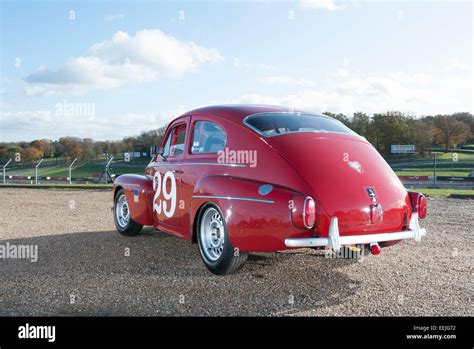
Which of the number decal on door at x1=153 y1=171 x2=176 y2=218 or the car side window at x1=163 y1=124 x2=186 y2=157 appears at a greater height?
the car side window at x1=163 y1=124 x2=186 y2=157

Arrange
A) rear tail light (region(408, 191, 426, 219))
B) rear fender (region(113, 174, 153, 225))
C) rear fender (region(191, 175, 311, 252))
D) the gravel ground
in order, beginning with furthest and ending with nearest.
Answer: rear fender (region(113, 174, 153, 225)) → rear tail light (region(408, 191, 426, 219)) → rear fender (region(191, 175, 311, 252)) → the gravel ground

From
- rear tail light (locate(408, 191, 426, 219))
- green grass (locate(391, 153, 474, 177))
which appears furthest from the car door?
green grass (locate(391, 153, 474, 177))

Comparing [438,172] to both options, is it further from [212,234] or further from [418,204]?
[212,234]

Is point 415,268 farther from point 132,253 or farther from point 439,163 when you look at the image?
point 439,163

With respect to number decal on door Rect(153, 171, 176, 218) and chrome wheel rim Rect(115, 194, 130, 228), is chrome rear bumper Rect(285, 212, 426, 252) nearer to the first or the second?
number decal on door Rect(153, 171, 176, 218)

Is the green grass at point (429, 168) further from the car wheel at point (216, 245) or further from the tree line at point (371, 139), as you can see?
the car wheel at point (216, 245)

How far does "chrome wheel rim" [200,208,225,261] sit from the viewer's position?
5164 millimetres

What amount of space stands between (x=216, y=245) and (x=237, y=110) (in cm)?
169

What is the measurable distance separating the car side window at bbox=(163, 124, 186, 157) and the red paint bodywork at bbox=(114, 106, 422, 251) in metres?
0.76

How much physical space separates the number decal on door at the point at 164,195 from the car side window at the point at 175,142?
334 millimetres

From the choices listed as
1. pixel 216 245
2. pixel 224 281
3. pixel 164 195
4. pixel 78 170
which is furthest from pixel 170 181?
pixel 78 170

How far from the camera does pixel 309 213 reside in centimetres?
429

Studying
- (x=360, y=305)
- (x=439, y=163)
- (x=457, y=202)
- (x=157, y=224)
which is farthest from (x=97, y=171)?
(x=360, y=305)
